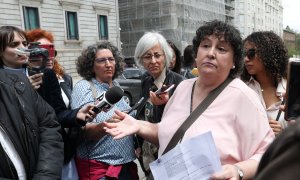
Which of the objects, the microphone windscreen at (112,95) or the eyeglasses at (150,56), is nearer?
the microphone windscreen at (112,95)

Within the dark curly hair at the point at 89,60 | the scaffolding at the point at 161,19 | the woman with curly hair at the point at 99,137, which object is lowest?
the woman with curly hair at the point at 99,137

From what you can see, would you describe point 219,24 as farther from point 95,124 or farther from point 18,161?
point 18,161

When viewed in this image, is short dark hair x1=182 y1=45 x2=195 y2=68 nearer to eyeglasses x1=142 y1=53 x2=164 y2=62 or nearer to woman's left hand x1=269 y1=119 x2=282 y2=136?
eyeglasses x1=142 y1=53 x2=164 y2=62

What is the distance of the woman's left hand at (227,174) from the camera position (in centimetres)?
140

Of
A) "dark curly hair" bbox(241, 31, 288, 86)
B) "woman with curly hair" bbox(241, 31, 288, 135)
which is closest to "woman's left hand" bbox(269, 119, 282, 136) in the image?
"woman with curly hair" bbox(241, 31, 288, 135)

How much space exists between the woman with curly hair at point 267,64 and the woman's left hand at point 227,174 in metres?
1.11

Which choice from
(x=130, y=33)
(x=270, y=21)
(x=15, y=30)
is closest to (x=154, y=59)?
(x=15, y=30)

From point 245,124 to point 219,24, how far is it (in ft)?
2.20

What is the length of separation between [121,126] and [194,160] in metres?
0.62

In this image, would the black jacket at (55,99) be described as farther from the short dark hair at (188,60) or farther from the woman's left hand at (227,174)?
the short dark hair at (188,60)

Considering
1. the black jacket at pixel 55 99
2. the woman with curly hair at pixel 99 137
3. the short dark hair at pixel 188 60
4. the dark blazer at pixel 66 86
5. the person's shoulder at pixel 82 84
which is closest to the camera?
the black jacket at pixel 55 99

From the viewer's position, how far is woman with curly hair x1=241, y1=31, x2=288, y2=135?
95.6 inches

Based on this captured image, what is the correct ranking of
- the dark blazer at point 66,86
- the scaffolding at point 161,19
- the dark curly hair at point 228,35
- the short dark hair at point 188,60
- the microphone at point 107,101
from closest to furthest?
the dark curly hair at point 228,35
the microphone at point 107,101
the dark blazer at point 66,86
the short dark hair at point 188,60
the scaffolding at point 161,19

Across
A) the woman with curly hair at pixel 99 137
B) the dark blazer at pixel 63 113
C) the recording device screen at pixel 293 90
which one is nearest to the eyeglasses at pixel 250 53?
the recording device screen at pixel 293 90
